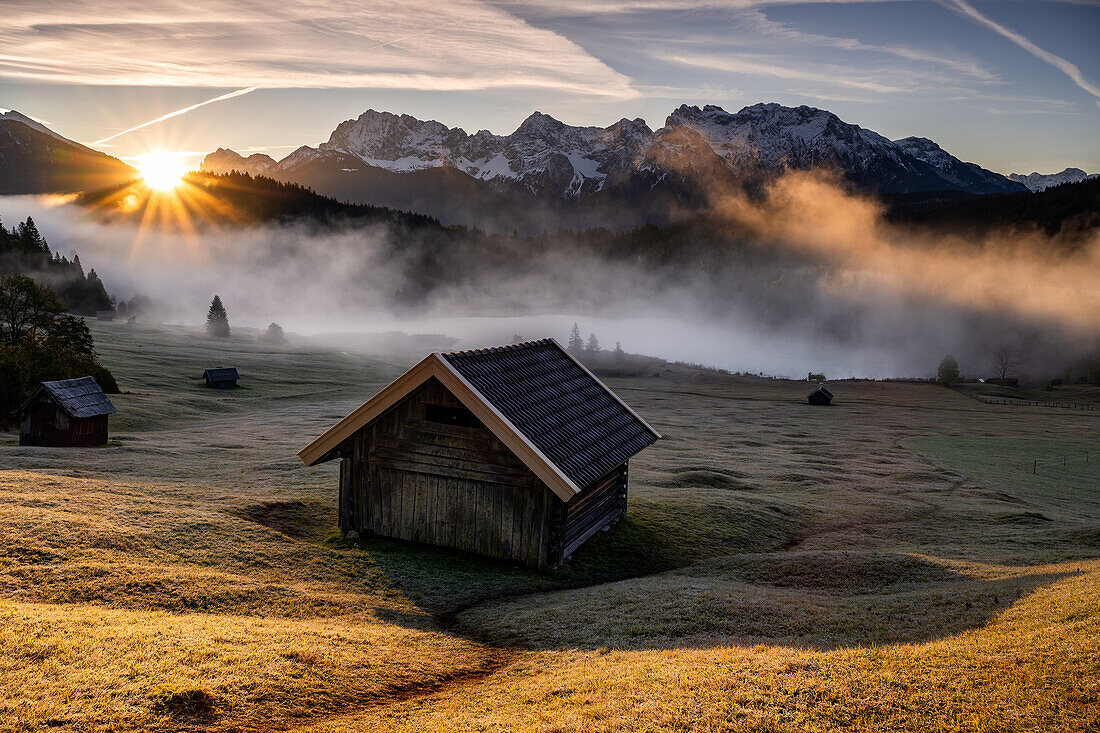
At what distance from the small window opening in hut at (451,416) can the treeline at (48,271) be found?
196 m

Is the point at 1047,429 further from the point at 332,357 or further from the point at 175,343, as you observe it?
the point at 175,343

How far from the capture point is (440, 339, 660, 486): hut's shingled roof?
2023 cm

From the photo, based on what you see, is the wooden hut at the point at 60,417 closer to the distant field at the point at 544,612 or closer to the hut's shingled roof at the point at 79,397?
the hut's shingled roof at the point at 79,397

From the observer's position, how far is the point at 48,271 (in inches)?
7313

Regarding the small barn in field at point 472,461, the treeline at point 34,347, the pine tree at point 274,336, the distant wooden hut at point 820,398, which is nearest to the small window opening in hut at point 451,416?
the small barn in field at point 472,461

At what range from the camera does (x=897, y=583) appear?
1748cm

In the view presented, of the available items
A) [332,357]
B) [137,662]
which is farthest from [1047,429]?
[332,357]

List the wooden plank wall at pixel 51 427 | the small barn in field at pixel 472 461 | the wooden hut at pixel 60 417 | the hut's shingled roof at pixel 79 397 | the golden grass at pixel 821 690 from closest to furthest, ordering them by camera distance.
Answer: the golden grass at pixel 821 690
the small barn in field at pixel 472 461
the hut's shingled roof at pixel 79 397
the wooden hut at pixel 60 417
the wooden plank wall at pixel 51 427

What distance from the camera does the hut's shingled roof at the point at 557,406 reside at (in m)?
20.2

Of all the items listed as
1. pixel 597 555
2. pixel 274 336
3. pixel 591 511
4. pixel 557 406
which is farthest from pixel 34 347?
pixel 274 336

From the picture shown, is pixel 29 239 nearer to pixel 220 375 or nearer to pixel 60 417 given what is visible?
pixel 220 375

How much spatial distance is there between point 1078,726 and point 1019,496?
1417 inches

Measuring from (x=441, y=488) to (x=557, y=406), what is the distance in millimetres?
4704

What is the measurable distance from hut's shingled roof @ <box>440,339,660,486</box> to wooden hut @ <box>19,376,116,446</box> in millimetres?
30910
